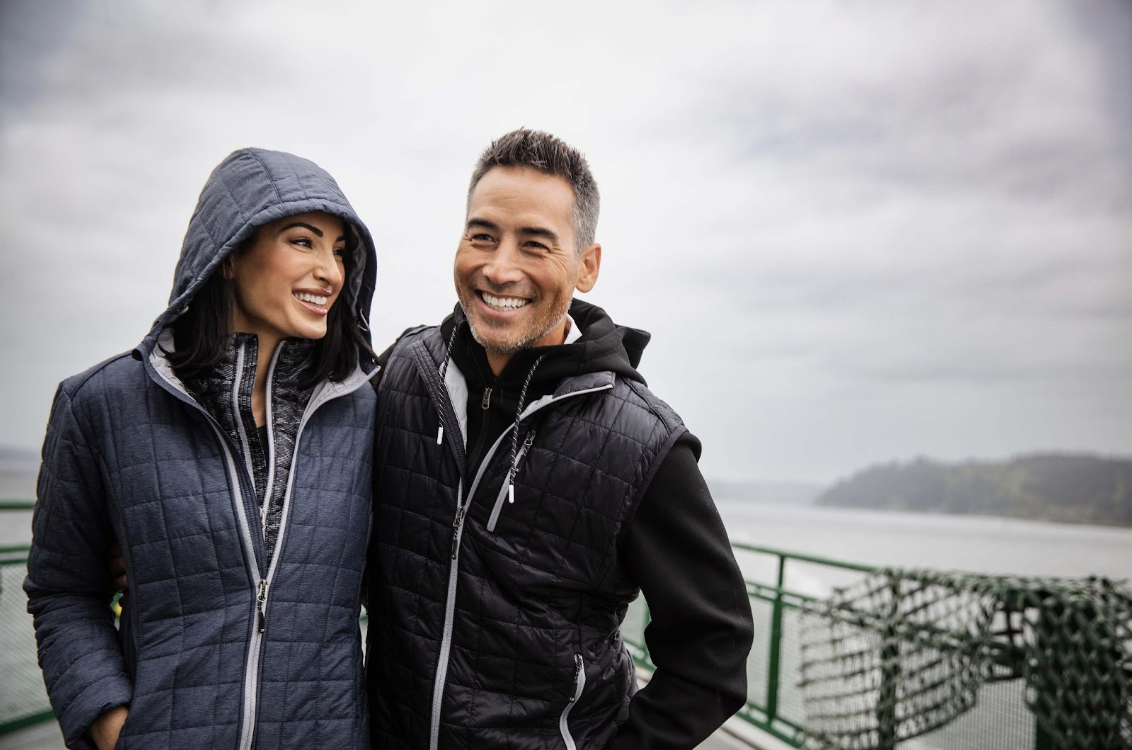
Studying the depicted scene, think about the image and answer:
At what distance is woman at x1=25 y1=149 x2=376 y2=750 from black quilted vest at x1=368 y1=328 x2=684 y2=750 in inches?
4.9

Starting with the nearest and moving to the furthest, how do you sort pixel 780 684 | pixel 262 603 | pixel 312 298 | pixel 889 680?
pixel 262 603 < pixel 312 298 < pixel 889 680 < pixel 780 684

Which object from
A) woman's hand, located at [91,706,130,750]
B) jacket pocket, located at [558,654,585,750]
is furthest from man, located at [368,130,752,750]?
woman's hand, located at [91,706,130,750]

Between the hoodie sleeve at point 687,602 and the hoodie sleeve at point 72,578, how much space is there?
122cm

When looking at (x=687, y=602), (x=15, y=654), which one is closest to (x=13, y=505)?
(x=15, y=654)

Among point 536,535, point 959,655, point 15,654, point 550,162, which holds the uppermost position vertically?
point 550,162

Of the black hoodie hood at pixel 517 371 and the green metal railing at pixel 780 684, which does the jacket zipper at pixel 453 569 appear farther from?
the green metal railing at pixel 780 684

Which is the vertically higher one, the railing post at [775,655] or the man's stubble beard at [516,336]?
the man's stubble beard at [516,336]

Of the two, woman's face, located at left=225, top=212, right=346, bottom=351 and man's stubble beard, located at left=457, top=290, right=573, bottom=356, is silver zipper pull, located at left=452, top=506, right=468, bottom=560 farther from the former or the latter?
woman's face, located at left=225, top=212, right=346, bottom=351

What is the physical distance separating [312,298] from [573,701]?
1.23 meters

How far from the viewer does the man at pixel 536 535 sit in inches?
69.9

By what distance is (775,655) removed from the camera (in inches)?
202

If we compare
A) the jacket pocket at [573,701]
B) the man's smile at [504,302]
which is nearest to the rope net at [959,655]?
the jacket pocket at [573,701]

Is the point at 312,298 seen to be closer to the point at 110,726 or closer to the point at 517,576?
the point at 517,576

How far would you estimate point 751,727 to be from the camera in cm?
512
